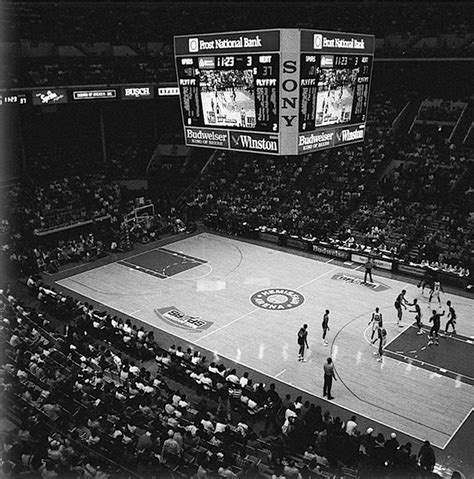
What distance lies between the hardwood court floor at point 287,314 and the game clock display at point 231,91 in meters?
8.21

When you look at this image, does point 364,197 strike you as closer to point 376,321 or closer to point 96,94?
point 376,321

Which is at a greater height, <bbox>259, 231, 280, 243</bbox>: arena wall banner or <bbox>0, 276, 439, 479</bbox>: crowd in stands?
<bbox>0, 276, 439, 479</bbox>: crowd in stands

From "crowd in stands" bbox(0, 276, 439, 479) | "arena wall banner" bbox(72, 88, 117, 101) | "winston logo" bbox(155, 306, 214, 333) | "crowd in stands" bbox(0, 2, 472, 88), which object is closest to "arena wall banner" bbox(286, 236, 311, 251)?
"winston logo" bbox(155, 306, 214, 333)

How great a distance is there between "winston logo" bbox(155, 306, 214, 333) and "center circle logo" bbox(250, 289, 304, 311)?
293cm

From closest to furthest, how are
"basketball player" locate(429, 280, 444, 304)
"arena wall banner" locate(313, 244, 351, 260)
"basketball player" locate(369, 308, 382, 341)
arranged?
"basketball player" locate(369, 308, 382, 341)
"basketball player" locate(429, 280, 444, 304)
"arena wall banner" locate(313, 244, 351, 260)

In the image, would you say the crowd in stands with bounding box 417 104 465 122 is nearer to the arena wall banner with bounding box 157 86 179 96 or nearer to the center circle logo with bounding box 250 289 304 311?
the arena wall banner with bounding box 157 86 179 96

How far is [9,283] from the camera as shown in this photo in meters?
27.4

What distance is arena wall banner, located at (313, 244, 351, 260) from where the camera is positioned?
29.9 meters

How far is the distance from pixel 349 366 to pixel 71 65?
3195cm

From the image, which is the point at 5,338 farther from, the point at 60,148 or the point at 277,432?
the point at 60,148

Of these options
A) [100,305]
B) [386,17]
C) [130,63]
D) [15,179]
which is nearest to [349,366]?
[100,305]

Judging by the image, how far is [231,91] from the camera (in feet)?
62.0

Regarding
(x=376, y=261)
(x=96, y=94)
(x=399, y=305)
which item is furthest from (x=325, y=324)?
(x=96, y=94)

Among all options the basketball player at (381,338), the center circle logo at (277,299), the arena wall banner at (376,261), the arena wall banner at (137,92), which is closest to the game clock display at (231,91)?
the basketball player at (381,338)
